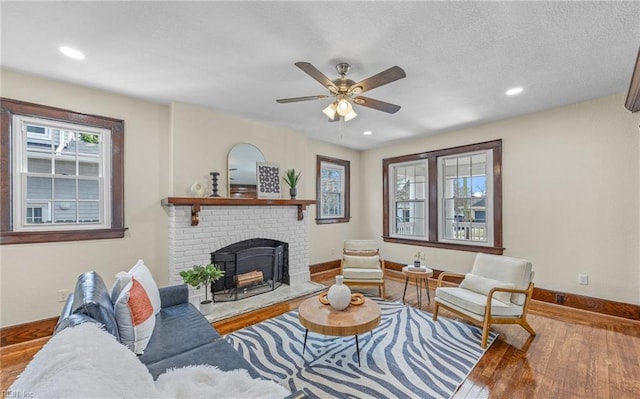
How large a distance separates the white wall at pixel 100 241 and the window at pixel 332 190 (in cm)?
274

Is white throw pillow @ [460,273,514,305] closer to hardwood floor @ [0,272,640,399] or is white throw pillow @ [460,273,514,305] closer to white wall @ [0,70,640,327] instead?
hardwood floor @ [0,272,640,399]

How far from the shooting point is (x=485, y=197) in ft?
13.8

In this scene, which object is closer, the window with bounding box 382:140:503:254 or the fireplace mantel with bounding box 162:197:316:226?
the fireplace mantel with bounding box 162:197:316:226

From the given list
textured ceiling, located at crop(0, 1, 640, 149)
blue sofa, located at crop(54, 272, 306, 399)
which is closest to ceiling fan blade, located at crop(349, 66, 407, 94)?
textured ceiling, located at crop(0, 1, 640, 149)

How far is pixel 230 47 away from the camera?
2146 mm

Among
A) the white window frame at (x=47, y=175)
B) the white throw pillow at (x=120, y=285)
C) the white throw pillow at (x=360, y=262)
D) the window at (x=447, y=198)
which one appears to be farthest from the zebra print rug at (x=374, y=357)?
the white window frame at (x=47, y=175)

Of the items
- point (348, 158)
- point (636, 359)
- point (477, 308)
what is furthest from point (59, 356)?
point (348, 158)

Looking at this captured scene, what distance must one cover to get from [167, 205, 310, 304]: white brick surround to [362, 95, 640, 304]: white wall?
3264 millimetres

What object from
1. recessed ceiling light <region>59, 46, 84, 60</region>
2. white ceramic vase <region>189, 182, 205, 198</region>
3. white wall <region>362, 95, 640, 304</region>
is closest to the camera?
recessed ceiling light <region>59, 46, 84, 60</region>

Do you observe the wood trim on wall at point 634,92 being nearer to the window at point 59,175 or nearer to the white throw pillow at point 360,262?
the white throw pillow at point 360,262

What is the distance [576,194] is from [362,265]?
2941mm

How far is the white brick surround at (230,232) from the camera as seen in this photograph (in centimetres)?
328

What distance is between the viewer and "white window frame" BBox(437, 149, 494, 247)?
4.12 m

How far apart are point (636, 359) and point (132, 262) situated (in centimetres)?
519
